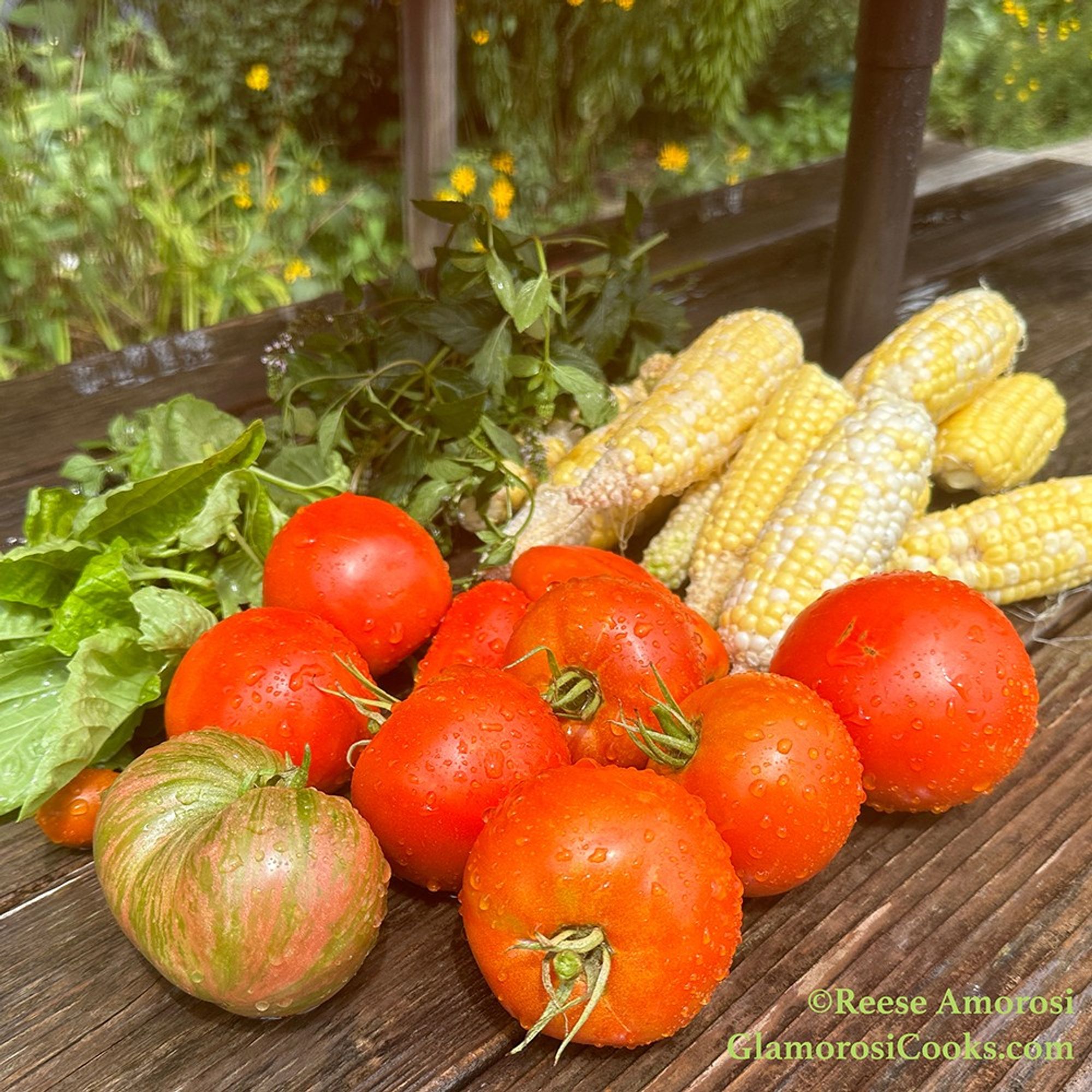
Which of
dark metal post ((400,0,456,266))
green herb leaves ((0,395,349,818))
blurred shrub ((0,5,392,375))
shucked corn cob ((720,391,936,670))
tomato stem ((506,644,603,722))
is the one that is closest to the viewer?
tomato stem ((506,644,603,722))

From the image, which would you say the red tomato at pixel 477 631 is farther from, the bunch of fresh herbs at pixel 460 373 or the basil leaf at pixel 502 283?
the basil leaf at pixel 502 283

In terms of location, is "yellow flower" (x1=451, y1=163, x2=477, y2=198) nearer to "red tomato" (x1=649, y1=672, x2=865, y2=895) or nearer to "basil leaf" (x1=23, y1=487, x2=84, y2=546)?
"basil leaf" (x1=23, y1=487, x2=84, y2=546)

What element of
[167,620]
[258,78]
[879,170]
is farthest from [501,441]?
[258,78]

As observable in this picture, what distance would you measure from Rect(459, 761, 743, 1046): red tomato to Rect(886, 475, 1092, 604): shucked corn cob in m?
0.59

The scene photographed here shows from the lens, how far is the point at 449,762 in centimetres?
85

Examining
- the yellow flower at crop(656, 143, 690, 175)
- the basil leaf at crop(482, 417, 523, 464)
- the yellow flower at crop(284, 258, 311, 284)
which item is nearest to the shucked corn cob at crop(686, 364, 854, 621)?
the basil leaf at crop(482, 417, 523, 464)

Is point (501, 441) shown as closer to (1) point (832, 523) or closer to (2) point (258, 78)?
(1) point (832, 523)

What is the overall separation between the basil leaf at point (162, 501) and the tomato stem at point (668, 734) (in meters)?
0.56

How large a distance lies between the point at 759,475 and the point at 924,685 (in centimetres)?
44

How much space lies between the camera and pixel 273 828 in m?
0.77

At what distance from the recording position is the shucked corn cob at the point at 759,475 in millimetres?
1289

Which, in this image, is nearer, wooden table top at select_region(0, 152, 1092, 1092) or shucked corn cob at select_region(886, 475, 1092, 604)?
wooden table top at select_region(0, 152, 1092, 1092)

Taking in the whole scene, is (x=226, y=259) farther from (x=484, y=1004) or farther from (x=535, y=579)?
(x=484, y=1004)

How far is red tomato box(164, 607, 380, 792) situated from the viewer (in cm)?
95
